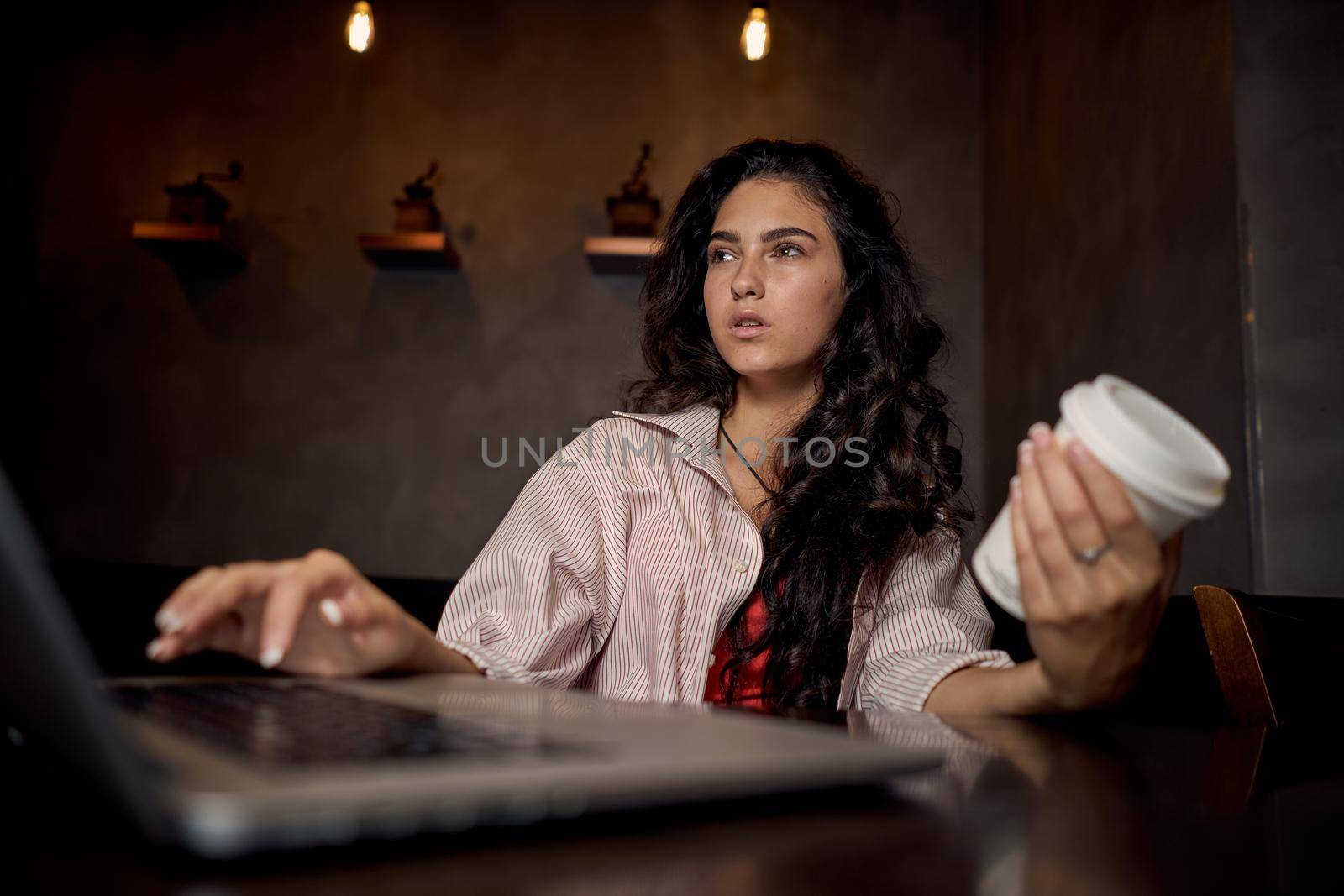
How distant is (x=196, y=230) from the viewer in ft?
10.0

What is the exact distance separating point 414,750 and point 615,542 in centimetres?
94

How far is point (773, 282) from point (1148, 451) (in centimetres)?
98

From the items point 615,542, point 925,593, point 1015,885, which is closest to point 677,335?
point 615,542

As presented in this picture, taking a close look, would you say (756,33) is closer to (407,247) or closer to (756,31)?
(756,31)

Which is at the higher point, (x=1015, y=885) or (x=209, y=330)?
(x=209, y=330)

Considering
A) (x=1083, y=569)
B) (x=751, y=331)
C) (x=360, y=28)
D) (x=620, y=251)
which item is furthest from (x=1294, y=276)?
(x=360, y=28)

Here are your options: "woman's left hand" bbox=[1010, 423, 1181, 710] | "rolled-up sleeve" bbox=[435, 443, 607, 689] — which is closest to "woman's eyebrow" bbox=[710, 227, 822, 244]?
"rolled-up sleeve" bbox=[435, 443, 607, 689]

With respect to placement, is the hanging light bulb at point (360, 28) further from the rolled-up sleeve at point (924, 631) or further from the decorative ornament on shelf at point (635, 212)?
the rolled-up sleeve at point (924, 631)

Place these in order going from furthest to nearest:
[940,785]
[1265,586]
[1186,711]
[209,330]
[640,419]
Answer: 1. [209,330]
2. [1265,586]
3. [640,419]
4. [1186,711]
5. [940,785]

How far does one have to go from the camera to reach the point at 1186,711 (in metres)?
1.17

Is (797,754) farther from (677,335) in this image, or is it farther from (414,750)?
(677,335)

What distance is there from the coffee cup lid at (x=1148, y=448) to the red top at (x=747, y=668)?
0.73 metres

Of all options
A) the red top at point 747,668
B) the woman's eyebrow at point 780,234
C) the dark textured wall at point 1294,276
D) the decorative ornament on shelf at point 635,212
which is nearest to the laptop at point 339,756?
the red top at point 747,668

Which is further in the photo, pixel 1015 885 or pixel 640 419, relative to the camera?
pixel 640 419
